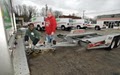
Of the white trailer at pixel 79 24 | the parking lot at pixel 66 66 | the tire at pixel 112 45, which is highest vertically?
the white trailer at pixel 79 24

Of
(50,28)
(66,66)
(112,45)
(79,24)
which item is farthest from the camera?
(79,24)

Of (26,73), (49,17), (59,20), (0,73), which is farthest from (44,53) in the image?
(59,20)

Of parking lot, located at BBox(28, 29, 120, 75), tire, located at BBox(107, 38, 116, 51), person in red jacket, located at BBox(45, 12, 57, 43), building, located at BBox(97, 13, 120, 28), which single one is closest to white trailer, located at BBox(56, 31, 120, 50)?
tire, located at BBox(107, 38, 116, 51)

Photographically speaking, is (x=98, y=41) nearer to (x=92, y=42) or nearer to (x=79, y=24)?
(x=92, y=42)

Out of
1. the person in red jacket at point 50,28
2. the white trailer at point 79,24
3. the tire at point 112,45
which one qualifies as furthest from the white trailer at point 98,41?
the white trailer at point 79,24

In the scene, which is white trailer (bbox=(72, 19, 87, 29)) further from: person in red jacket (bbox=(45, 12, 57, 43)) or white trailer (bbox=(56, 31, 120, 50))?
white trailer (bbox=(56, 31, 120, 50))

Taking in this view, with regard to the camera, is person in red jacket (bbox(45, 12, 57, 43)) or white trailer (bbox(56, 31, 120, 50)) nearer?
white trailer (bbox(56, 31, 120, 50))

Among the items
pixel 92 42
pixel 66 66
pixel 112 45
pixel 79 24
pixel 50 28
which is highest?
pixel 50 28

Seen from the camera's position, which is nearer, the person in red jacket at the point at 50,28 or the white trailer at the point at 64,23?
the person in red jacket at the point at 50,28

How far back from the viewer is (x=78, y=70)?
381 centimetres

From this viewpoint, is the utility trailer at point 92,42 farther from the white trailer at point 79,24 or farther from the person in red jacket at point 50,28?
the white trailer at point 79,24

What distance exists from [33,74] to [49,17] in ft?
12.5

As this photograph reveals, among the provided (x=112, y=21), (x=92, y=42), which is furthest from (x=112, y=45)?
(x=112, y=21)

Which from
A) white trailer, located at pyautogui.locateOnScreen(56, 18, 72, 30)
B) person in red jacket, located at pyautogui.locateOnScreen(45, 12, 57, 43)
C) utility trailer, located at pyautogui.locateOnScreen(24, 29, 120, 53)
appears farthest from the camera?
white trailer, located at pyautogui.locateOnScreen(56, 18, 72, 30)
